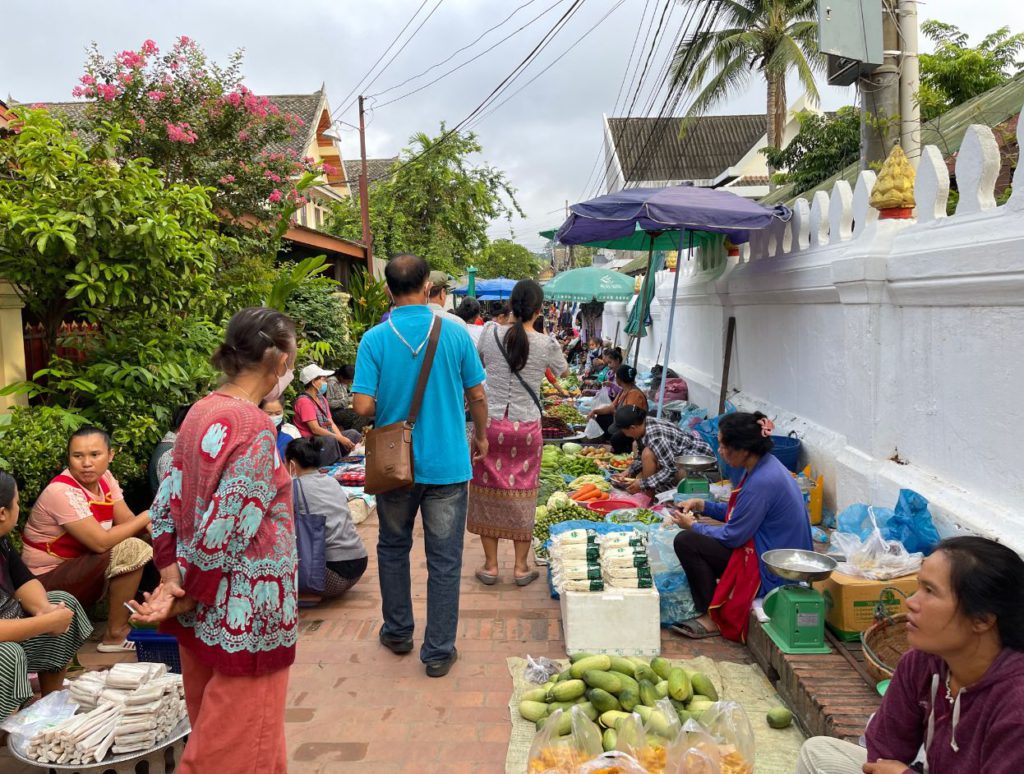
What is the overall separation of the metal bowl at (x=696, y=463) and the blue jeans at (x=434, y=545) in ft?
8.44

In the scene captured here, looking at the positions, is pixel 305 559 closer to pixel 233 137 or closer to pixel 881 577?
pixel 881 577

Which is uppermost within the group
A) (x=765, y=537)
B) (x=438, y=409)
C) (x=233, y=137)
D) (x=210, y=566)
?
(x=233, y=137)

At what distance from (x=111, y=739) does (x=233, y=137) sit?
800 centimetres

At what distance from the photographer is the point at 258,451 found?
228cm

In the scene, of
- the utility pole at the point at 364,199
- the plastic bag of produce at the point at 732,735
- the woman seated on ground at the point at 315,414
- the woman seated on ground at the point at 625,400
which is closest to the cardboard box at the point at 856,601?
the plastic bag of produce at the point at 732,735

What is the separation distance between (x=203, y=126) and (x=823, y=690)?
8.69 metres

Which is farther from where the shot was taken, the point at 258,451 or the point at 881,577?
the point at 881,577

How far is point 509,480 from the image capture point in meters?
4.99

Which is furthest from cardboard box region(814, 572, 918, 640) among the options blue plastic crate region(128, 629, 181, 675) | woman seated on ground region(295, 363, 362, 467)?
woman seated on ground region(295, 363, 362, 467)

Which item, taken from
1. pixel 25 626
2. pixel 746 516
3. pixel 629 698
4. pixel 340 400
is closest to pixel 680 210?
pixel 746 516

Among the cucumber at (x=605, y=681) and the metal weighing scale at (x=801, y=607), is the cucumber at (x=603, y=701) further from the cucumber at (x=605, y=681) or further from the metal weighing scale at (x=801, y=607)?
the metal weighing scale at (x=801, y=607)

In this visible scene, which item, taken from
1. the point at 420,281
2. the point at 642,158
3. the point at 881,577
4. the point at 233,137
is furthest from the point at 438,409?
the point at 642,158

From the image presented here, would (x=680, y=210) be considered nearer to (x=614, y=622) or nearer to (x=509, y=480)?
(x=509, y=480)

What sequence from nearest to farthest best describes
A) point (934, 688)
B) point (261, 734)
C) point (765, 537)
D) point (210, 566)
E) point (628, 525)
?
point (934, 688)
point (210, 566)
point (261, 734)
point (765, 537)
point (628, 525)
